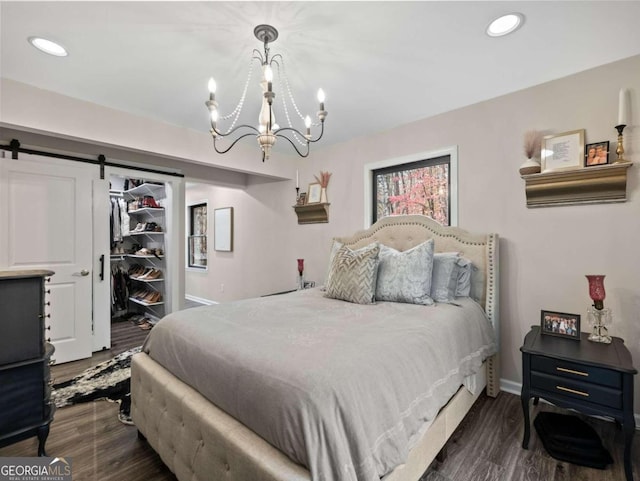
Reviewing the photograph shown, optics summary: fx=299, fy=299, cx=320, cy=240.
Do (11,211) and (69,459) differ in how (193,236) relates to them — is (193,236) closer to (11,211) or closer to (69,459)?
(11,211)

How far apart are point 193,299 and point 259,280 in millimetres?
2190

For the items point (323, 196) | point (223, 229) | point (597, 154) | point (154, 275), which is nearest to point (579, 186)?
point (597, 154)

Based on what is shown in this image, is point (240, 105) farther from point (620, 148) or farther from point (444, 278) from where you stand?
point (620, 148)

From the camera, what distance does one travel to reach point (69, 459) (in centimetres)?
174

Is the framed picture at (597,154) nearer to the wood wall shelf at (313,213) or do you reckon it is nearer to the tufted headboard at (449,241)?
the tufted headboard at (449,241)

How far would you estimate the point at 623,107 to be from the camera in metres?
2.00

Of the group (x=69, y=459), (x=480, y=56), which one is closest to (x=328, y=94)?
(x=480, y=56)

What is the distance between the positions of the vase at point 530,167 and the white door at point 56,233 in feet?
14.1

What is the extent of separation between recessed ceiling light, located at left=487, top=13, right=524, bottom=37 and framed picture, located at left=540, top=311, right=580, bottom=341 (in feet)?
6.03

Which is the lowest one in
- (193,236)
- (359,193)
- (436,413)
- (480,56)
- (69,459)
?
(69,459)

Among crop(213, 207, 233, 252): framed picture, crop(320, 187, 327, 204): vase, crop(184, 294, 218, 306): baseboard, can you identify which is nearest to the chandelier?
crop(320, 187, 327, 204): vase

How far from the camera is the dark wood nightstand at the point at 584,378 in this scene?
5.07ft

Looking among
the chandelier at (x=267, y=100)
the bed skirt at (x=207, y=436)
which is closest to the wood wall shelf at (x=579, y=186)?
the bed skirt at (x=207, y=436)

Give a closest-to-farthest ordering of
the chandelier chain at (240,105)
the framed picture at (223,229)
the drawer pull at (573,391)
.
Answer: the drawer pull at (573,391) → the chandelier chain at (240,105) → the framed picture at (223,229)
